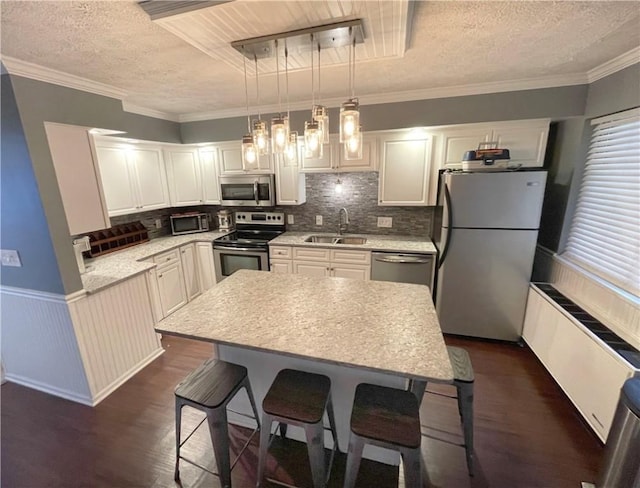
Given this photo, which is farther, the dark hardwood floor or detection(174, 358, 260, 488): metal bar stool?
the dark hardwood floor

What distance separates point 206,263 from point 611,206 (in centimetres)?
406

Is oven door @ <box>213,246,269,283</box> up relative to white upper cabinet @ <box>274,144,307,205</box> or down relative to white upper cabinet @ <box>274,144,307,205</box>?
down

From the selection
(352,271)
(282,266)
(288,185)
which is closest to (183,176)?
(288,185)

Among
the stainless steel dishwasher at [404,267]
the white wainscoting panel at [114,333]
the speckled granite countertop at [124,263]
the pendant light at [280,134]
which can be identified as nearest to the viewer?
the pendant light at [280,134]

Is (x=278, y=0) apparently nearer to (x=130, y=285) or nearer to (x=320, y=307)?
(x=320, y=307)

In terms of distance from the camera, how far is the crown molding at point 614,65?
1818 millimetres

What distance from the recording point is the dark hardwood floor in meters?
1.62

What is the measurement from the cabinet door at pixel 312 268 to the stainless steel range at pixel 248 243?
1.30 ft

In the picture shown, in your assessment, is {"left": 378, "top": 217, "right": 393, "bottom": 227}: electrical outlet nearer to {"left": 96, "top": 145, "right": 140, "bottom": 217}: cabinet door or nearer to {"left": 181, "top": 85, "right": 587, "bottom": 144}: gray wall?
{"left": 181, "top": 85, "right": 587, "bottom": 144}: gray wall

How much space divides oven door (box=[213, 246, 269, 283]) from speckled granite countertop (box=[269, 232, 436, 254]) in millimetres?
234

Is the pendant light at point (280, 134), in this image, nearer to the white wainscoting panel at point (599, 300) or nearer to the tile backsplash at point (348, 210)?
the tile backsplash at point (348, 210)

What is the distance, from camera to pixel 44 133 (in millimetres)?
1830

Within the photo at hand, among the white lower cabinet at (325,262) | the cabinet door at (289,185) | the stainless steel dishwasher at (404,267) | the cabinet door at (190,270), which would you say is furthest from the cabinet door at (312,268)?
the cabinet door at (190,270)

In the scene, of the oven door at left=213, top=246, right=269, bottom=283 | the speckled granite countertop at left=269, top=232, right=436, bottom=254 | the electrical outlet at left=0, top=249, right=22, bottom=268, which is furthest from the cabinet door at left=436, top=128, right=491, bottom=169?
the electrical outlet at left=0, top=249, right=22, bottom=268
